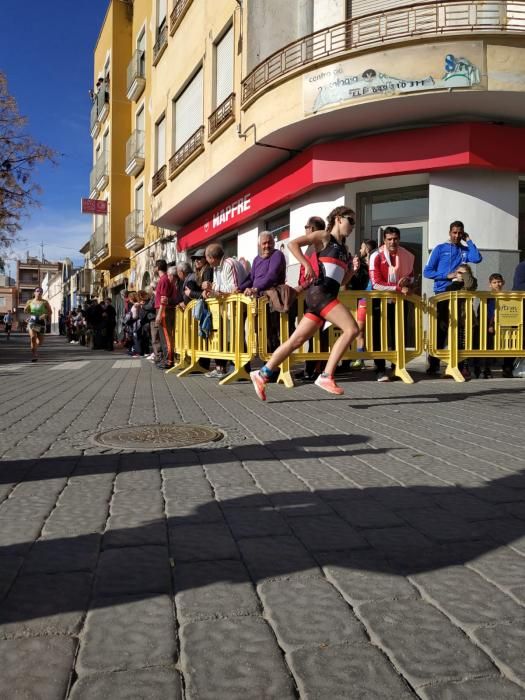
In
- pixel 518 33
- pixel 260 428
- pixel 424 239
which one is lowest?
pixel 260 428

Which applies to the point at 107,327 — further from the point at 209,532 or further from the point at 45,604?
the point at 45,604

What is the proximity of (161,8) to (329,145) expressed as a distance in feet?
47.9

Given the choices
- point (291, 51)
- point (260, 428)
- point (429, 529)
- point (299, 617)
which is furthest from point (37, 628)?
point (291, 51)

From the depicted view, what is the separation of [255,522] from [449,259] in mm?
7405

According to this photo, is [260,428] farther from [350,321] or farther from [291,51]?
[291,51]

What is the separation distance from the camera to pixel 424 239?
13516 mm

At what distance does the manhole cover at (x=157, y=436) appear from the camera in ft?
13.8

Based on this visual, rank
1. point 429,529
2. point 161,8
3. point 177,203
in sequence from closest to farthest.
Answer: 1. point 429,529
2. point 177,203
3. point 161,8

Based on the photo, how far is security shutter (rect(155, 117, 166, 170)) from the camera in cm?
2431

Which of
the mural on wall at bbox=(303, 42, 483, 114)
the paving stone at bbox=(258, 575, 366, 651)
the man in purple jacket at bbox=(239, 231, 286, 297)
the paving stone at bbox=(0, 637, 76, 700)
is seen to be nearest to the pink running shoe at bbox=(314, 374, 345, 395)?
the man in purple jacket at bbox=(239, 231, 286, 297)

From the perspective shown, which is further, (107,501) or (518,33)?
(518,33)

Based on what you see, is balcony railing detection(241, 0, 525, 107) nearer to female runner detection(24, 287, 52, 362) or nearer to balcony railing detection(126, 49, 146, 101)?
female runner detection(24, 287, 52, 362)

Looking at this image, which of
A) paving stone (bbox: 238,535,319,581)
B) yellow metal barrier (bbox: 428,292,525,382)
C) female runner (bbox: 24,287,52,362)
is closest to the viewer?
paving stone (bbox: 238,535,319,581)

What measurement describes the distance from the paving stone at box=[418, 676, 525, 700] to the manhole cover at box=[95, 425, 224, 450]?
114 inches
